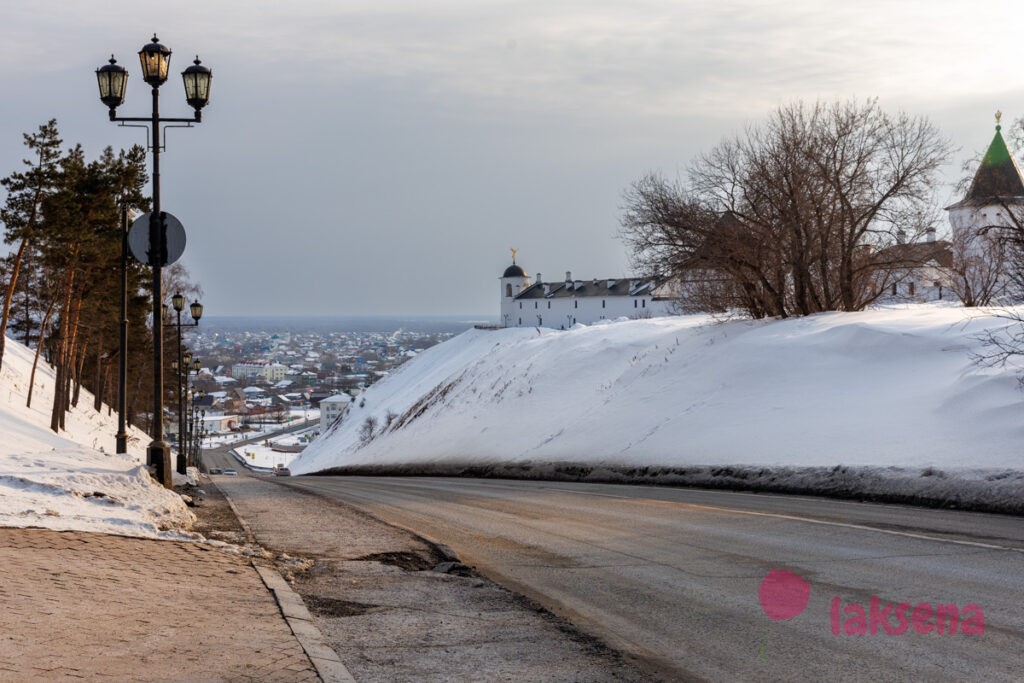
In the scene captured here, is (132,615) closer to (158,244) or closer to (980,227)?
(158,244)

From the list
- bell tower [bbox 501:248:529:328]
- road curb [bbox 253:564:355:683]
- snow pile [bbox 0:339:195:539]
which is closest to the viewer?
road curb [bbox 253:564:355:683]

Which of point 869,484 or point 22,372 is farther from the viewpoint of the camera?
point 22,372

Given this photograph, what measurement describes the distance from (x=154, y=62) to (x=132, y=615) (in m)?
11.0

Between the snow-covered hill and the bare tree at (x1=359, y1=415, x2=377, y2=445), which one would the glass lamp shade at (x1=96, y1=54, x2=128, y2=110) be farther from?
the bare tree at (x1=359, y1=415, x2=377, y2=445)

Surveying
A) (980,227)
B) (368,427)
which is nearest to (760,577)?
(980,227)

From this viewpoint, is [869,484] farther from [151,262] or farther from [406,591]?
[151,262]

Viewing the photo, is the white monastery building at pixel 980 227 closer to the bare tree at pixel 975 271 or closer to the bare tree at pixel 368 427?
the bare tree at pixel 975 271

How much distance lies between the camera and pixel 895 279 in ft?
119

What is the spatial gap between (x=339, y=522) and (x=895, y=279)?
94.1ft

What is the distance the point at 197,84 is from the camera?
624 inches

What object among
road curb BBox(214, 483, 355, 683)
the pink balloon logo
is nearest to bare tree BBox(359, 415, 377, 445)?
road curb BBox(214, 483, 355, 683)

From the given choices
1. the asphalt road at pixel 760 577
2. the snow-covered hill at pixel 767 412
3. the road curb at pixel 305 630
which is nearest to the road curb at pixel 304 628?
the road curb at pixel 305 630

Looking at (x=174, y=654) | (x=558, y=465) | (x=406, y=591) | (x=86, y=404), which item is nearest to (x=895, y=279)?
(x=558, y=465)

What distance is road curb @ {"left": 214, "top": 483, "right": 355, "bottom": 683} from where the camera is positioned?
5746mm
